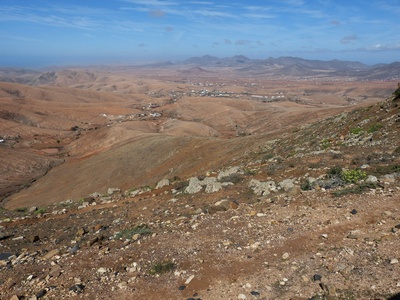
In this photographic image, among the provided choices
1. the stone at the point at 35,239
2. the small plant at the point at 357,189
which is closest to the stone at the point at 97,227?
the stone at the point at 35,239

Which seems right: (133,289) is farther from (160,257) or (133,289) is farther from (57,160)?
(57,160)

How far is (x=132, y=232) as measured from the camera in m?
10.3

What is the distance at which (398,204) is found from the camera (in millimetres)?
9344

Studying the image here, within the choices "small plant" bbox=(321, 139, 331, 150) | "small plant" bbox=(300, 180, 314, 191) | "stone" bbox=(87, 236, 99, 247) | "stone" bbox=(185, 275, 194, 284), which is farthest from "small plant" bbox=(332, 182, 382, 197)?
"stone" bbox=(87, 236, 99, 247)

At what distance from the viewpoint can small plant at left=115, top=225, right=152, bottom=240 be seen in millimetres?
10029

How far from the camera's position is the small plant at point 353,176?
11.6 m

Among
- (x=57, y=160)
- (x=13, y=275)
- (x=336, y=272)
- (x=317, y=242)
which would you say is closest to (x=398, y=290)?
(x=336, y=272)

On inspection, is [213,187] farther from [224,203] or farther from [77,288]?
[77,288]

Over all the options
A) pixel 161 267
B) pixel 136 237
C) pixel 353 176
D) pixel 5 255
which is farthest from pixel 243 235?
pixel 5 255

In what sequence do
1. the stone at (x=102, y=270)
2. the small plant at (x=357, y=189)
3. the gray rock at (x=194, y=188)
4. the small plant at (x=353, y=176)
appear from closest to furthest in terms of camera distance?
1. the stone at (x=102, y=270)
2. the small plant at (x=357, y=189)
3. the small plant at (x=353, y=176)
4. the gray rock at (x=194, y=188)

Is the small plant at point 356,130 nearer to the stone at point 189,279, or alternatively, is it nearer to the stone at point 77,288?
the stone at point 189,279

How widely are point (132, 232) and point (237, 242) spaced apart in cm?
362

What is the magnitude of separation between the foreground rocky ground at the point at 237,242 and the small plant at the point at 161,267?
25 mm

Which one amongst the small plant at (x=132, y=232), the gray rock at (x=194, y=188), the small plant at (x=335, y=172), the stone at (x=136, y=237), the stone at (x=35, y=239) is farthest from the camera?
the gray rock at (x=194, y=188)
